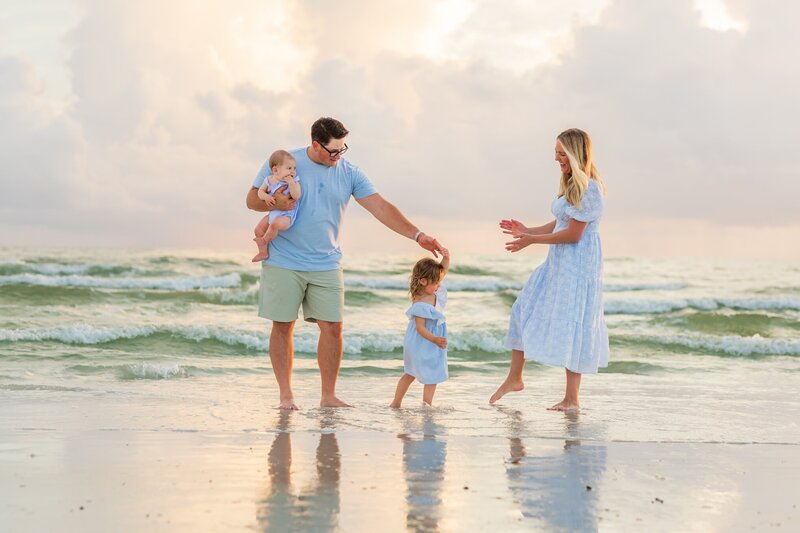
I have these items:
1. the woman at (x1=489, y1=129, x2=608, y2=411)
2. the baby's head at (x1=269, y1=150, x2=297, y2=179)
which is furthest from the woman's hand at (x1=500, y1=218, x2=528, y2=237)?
the baby's head at (x1=269, y1=150, x2=297, y2=179)

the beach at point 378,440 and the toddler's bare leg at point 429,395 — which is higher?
the toddler's bare leg at point 429,395

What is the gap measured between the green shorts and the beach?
27.4 inches

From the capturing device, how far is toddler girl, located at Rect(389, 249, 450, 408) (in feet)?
22.8

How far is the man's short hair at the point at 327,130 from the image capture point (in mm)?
6480

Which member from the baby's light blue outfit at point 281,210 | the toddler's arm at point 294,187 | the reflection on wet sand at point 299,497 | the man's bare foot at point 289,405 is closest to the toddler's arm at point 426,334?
the man's bare foot at point 289,405

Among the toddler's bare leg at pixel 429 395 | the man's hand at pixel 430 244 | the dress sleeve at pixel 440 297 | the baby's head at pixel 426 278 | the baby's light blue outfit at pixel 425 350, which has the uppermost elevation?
the man's hand at pixel 430 244

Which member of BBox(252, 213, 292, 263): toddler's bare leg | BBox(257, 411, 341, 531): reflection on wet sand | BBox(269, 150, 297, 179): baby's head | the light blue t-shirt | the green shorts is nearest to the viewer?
BBox(257, 411, 341, 531): reflection on wet sand

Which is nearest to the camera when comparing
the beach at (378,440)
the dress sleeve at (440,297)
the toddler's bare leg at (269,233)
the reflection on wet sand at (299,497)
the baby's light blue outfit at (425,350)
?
the reflection on wet sand at (299,497)

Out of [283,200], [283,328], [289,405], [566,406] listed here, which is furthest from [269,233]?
[566,406]

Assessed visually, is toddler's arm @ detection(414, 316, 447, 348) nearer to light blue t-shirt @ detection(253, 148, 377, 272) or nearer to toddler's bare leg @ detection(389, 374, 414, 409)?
toddler's bare leg @ detection(389, 374, 414, 409)

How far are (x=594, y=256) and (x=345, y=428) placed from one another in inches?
89.4

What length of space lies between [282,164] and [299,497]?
2870 millimetres

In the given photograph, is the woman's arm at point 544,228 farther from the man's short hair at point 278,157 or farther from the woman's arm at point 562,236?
the man's short hair at point 278,157

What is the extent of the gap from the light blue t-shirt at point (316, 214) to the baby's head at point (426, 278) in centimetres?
61
